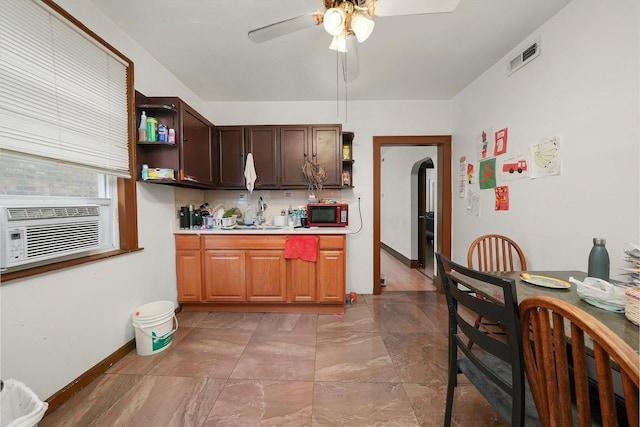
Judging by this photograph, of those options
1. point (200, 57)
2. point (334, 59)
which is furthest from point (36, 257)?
point (334, 59)

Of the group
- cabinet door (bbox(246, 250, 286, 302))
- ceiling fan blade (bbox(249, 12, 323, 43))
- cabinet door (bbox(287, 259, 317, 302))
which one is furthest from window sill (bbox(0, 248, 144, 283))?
ceiling fan blade (bbox(249, 12, 323, 43))

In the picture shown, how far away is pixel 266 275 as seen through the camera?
2.46 metres

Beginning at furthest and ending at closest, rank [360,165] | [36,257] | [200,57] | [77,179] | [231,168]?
1. [360,165]
2. [231,168]
3. [200,57]
4. [77,179]
5. [36,257]

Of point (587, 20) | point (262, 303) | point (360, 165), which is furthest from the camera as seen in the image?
point (360, 165)

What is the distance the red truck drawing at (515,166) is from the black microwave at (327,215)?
1.59m

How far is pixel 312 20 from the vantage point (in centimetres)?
130

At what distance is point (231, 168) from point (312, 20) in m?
1.92

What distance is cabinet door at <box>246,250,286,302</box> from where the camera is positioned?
8.07ft

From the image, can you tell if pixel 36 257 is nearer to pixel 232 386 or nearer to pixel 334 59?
pixel 232 386

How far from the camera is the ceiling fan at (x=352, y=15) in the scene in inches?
45.6

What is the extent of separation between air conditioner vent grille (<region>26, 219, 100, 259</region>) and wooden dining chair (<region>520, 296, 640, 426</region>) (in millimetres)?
2292

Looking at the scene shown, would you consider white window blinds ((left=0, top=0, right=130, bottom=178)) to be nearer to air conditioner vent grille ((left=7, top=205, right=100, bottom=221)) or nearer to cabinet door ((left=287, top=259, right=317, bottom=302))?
air conditioner vent grille ((left=7, top=205, right=100, bottom=221))

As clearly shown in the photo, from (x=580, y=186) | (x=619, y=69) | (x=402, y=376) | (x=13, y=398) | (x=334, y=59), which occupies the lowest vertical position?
(x=402, y=376)

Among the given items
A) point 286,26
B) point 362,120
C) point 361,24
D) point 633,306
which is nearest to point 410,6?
point 361,24
